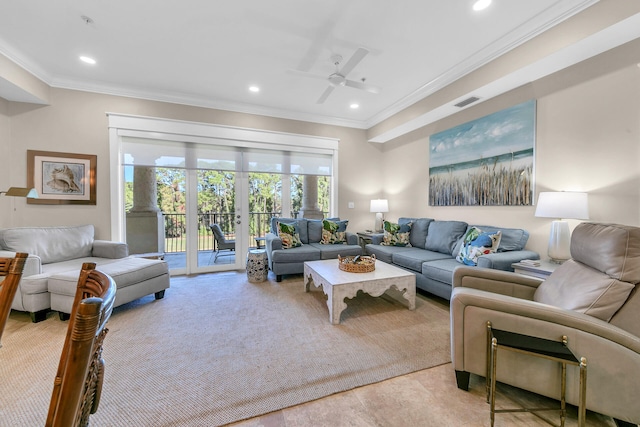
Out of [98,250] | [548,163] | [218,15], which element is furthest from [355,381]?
[98,250]

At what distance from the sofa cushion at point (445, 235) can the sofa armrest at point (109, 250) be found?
4056 mm

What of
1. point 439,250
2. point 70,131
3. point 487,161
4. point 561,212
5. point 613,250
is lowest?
point 439,250

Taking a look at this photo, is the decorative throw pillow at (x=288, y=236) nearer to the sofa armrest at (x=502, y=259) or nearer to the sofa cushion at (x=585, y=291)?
the sofa armrest at (x=502, y=259)

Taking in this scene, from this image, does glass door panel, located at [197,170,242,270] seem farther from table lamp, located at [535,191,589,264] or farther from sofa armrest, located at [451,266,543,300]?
table lamp, located at [535,191,589,264]

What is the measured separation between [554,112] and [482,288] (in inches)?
83.3

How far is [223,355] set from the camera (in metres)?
1.84

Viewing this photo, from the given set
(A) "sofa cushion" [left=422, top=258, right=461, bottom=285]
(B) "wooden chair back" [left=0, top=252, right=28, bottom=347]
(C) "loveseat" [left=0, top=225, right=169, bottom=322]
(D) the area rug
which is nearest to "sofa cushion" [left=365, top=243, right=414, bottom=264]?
(A) "sofa cushion" [left=422, top=258, right=461, bottom=285]

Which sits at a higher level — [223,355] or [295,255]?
[295,255]

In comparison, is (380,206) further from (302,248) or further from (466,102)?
(466,102)

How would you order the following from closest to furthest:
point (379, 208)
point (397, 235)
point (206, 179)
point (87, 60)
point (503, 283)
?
point (503, 283) < point (87, 60) < point (397, 235) < point (206, 179) < point (379, 208)

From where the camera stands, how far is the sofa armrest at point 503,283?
1789 mm

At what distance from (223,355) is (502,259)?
101 inches

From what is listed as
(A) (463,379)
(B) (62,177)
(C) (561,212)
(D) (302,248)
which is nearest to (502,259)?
(C) (561,212)

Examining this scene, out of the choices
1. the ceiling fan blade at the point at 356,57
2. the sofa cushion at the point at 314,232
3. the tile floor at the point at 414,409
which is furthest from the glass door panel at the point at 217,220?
the tile floor at the point at 414,409
